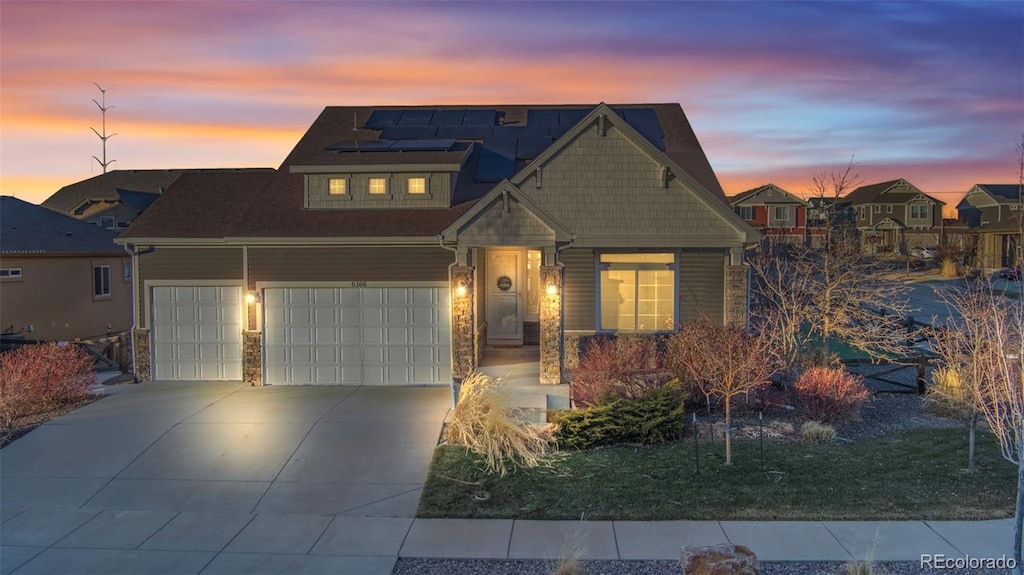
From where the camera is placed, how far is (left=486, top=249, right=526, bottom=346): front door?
18016mm

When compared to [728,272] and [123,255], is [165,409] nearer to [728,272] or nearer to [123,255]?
[728,272]

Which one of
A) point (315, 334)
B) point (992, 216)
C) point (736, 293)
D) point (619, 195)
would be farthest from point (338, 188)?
point (992, 216)

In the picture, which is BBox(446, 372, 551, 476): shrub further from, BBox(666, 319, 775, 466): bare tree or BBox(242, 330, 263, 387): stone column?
BBox(242, 330, 263, 387): stone column

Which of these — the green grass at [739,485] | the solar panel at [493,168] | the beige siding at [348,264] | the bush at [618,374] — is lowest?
the green grass at [739,485]

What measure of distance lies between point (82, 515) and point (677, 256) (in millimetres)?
11845

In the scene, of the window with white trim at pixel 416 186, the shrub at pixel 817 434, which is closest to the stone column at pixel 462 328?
the window with white trim at pixel 416 186

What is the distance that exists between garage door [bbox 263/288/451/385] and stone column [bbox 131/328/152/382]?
2.88 metres

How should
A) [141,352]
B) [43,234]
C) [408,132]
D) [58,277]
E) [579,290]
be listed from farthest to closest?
[43,234] < [58,277] < [408,132] < [141,352] < [579,290]

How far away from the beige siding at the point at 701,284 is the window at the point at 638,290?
9.4 inches

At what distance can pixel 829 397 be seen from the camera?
12195mm

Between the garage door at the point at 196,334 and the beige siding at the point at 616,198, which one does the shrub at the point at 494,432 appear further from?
the garage door at the point at 196,334

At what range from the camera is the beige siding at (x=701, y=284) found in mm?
15547

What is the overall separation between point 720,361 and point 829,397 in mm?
2707

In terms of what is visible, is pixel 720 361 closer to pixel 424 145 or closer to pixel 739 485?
pixel 739 485
